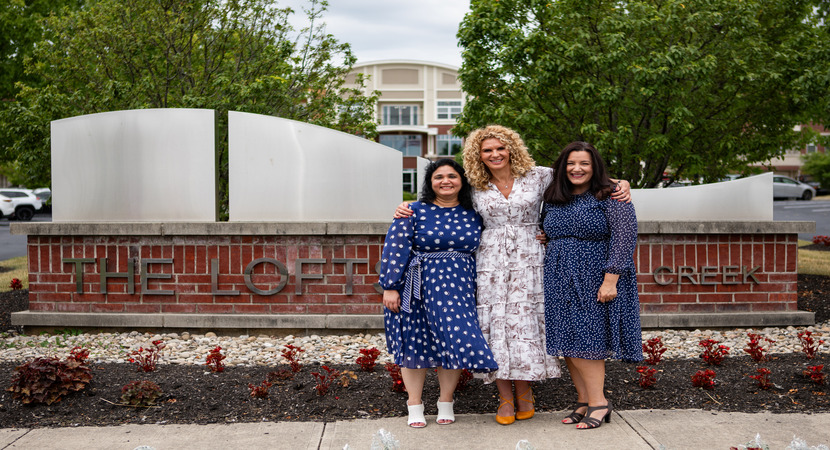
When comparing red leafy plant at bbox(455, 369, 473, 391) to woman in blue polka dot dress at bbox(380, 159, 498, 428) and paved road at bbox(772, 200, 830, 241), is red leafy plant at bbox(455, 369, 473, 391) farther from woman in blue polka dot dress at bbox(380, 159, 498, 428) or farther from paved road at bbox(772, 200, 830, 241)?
paved road at bbox(772, 200, 830, 241)

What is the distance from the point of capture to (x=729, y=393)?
4516 millimetres

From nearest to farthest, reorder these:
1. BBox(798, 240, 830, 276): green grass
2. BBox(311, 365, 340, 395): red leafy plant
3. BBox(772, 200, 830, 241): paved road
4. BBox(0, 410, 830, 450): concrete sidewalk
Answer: BBox(0, 410, 830, 450): concrete sidewalk → BBox(311, 365, 340, 395): red leafy plant → BBox(798, 240, 830, 276): green grass → BBox(772, 200, 830, 241): paved road

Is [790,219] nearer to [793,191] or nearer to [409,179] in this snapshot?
[793,191]

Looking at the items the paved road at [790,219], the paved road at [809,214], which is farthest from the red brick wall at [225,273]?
the paved road at [809,214]

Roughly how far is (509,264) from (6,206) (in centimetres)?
3054

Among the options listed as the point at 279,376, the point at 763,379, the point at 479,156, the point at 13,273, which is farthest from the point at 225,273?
the point at 13,273

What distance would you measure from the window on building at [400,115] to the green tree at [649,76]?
4657 centimetres

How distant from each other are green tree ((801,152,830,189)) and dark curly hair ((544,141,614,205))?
4247 cm

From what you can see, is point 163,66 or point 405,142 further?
point 405,142

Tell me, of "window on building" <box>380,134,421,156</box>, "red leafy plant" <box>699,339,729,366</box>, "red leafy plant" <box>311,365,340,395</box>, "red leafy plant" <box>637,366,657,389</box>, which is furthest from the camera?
"window on building" <box>380,134,421,156</box>

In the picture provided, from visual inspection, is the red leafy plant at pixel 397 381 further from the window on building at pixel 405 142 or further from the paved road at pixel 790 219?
the window on building at pixel 405 142

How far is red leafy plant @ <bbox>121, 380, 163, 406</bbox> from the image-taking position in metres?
4.33

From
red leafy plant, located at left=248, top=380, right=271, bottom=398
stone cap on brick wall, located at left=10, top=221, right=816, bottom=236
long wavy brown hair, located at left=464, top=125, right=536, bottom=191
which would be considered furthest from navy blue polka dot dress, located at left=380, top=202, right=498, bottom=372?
stone cap on brick wall, located at left=10, top=221, right=816, bottom=236

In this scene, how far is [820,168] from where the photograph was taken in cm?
4081
